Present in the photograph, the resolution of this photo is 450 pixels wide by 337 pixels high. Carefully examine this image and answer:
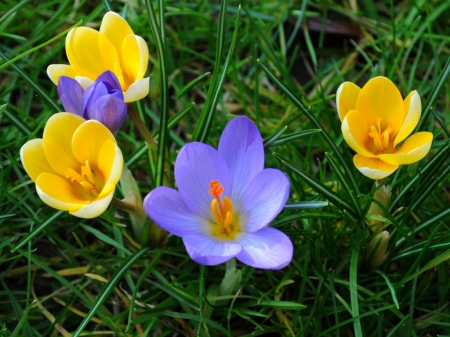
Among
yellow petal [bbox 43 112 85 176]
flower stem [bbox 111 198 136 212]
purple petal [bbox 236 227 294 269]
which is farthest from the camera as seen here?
flower stem [bbox 111 198 136 212]

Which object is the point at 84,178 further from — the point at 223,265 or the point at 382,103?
the point at 382,103

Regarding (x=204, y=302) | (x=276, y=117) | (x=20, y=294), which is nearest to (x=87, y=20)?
(x=276, y=117)

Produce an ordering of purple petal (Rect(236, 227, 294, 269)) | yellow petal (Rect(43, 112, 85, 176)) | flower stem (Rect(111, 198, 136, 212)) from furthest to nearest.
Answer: flower stem (Rect(111, 198, 136, 212)) → yellow petal (Rect(43, 112, 85, 176)) → purple petal (Rect(236, 227, 294, 269))

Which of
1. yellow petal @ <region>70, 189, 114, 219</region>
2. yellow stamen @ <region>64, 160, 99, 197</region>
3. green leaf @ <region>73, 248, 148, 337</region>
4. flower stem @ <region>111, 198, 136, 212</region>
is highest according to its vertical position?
yellow petal @ <region>70, 189, 114, 219</region>

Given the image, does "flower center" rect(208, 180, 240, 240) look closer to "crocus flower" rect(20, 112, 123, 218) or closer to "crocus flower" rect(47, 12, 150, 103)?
"crocus flower" rect(20, 112, 123, 218)

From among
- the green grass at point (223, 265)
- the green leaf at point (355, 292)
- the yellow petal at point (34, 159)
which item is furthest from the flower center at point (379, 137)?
the yellow petal at point (34, 159)

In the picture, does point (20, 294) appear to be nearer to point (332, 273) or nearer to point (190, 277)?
point (190, 277)

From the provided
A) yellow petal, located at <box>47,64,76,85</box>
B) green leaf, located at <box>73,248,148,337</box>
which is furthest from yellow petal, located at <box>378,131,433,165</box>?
yellow petal, located at <box>47,64,76,85</box>
